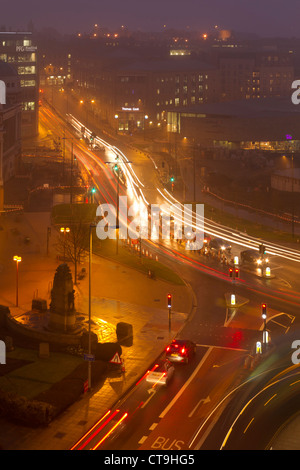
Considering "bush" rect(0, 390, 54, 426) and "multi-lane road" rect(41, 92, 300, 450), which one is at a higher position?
Result: "bush" rect(0, 390, 54, 426)

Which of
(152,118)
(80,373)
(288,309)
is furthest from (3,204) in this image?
(152,118)

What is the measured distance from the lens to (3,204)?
73.5m

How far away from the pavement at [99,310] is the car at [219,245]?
902 centimetres

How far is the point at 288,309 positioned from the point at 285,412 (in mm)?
16470

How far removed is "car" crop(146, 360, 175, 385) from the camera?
100ft

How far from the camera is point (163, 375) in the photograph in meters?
30.7

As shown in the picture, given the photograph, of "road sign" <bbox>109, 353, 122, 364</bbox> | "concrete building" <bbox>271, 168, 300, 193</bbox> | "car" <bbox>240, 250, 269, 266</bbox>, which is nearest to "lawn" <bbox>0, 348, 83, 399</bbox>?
"road sign" <bbox>109, 353, 122, 364</bbox>

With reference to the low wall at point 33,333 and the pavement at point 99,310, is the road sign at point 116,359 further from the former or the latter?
the low wall at point 33,333

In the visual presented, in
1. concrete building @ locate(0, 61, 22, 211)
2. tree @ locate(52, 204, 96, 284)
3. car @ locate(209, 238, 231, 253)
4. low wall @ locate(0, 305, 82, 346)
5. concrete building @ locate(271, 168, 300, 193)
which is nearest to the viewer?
low wall @ locate(0, 305, 82, 346)

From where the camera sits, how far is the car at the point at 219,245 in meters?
57.1

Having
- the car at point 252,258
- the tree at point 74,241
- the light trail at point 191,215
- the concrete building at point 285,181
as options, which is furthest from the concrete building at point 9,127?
the car at point 252,258

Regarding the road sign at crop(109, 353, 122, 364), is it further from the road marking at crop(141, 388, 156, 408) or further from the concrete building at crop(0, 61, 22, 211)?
the concrete building at crop(0, 61, 22, 211)

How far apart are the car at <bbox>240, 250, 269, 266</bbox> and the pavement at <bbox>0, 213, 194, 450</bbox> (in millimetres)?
7493
